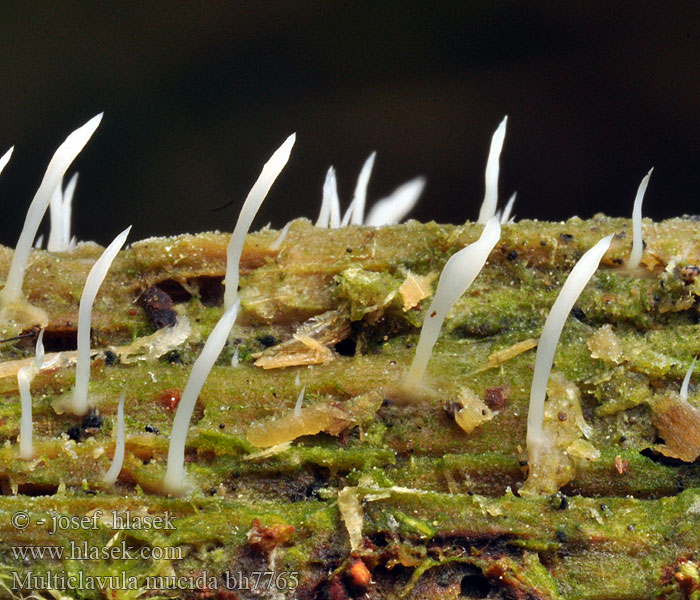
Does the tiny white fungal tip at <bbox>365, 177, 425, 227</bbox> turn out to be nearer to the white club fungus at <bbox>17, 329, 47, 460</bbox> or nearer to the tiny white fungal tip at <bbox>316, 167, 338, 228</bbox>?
the tiny white fungal tip at <bbox>316, 167, 338, 228</bbox>

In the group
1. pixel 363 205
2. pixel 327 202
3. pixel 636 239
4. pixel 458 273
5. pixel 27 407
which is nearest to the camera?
pixel 458 273

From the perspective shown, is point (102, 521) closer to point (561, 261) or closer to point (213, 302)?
point (213, 302)

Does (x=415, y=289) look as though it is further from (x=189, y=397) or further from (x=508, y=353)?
(x=189, y=397)

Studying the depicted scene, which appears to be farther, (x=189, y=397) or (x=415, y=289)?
(x=415, y=289)

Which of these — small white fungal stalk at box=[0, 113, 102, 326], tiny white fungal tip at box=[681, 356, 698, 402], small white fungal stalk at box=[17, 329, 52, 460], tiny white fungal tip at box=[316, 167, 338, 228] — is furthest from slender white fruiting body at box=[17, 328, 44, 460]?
tiny white fungal tip at box=[681, 356, 698, 402]

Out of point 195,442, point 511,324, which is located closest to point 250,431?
point 195,442

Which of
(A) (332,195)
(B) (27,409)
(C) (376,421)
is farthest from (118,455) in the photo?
(A) (332,195)
